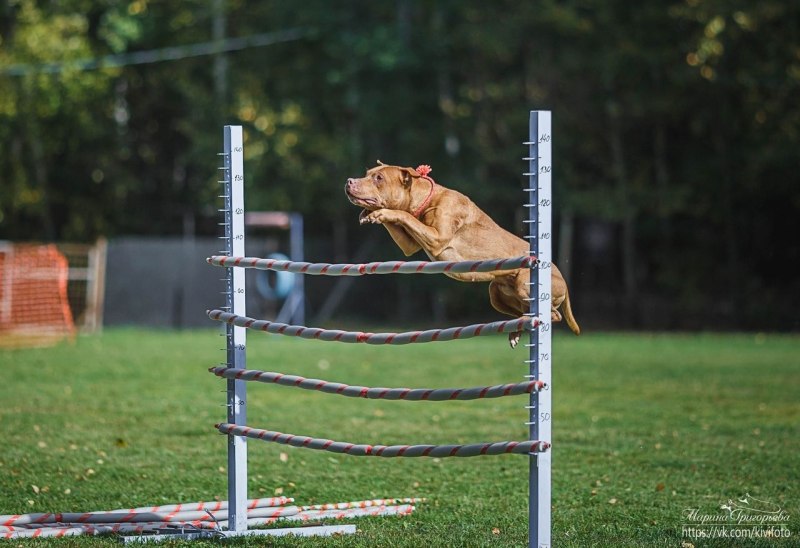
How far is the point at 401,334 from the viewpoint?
19.4ft

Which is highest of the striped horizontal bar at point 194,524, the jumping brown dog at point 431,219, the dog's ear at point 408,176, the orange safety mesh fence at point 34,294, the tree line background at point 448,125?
the tree line background at point 448,125

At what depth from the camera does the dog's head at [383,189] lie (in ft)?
19.0

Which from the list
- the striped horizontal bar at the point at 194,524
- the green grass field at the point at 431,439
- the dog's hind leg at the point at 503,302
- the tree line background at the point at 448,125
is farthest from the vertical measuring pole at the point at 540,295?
the tree line background at the point at 448,125

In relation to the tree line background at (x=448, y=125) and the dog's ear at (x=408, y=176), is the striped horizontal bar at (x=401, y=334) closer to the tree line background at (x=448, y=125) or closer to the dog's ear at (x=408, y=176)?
the dog's ear at (x=408, y=176)

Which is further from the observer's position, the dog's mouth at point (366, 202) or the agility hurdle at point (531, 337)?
the dog's mouth at point (366, 202)

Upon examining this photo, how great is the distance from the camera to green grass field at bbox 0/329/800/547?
761 cm

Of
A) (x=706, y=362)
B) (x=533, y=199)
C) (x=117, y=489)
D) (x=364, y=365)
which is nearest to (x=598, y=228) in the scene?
(x=706, y=362)

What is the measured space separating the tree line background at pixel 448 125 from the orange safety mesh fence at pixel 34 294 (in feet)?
29.0

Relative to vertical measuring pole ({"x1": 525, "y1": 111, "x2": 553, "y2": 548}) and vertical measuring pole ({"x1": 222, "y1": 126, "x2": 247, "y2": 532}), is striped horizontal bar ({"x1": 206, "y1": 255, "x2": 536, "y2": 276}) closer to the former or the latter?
vertical measuring pole ({"x1": 525, "y1": 111, "x2": 553, "y2": 548})

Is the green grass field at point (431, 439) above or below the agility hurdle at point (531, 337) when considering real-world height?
below

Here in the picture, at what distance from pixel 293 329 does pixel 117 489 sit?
272 cm

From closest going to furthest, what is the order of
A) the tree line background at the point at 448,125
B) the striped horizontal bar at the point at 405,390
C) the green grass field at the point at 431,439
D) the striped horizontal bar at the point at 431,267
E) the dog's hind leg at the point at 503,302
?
the striped horizontal bar at the point at 431,267 < the striped horizontal bar at the point at 405,390 < the dog's hind leg at the point at 503,302 < the green grass field at the point at 431,439 < the tree line background at the point at 448,125

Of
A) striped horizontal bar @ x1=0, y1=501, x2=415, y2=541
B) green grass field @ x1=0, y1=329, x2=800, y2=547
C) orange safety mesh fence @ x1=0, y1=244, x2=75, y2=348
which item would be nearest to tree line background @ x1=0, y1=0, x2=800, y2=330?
orange safety mesh fence @ x1=0, y1=244, x2=75, y2=348

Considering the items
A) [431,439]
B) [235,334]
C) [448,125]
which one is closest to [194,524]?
[235,334]
